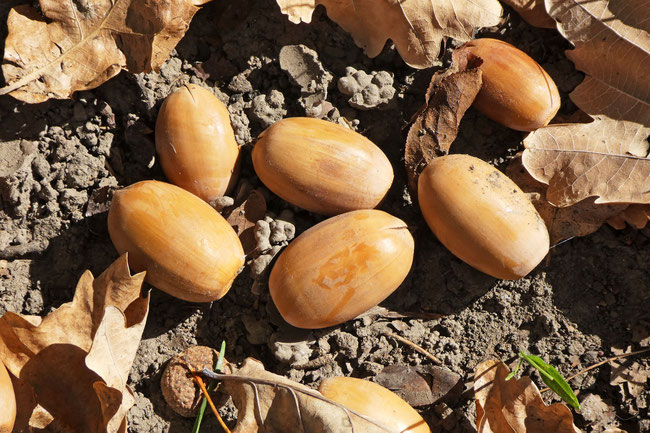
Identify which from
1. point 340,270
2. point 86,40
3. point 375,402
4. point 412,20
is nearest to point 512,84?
point 412,20

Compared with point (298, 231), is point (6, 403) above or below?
below

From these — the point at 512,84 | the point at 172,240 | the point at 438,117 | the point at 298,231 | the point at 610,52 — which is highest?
the point at 610,52

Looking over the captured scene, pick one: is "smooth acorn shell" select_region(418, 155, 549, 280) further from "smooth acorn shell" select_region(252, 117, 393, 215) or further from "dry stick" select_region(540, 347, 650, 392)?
"dry stick" select_region(540, 347, 650, 392)

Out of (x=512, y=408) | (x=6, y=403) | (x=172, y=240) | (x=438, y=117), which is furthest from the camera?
(x=438, y=117)

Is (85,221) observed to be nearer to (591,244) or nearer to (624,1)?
(591,244)

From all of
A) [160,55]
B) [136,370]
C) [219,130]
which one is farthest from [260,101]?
[136,370]

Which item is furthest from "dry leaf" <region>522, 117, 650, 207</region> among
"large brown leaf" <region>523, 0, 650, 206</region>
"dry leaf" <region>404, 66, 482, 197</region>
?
"dry leaf" <region>404, 66, 482, 197</region>

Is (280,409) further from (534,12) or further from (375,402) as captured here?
(534,12)
